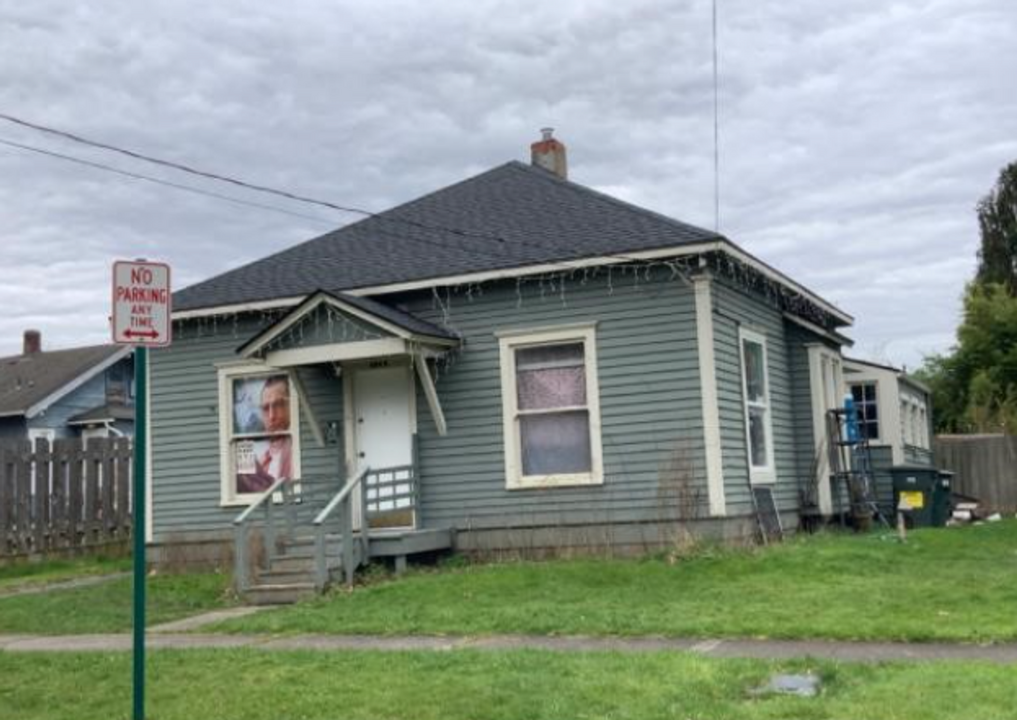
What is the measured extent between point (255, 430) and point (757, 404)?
278 inches

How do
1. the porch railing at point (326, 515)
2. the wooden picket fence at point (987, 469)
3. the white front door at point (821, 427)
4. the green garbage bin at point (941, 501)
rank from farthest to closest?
1. the wooden picket fence at point (987, 469)
2. the green garbage bin at point (941, 501)
3. the white front door at point (821, 427)
4. the porch railing at point (326, 515)

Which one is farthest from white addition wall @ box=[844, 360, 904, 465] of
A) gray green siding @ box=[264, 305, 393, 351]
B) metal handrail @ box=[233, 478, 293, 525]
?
metal handrail @ box=[233, 478, 293, 525]

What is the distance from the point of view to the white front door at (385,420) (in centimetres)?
1507

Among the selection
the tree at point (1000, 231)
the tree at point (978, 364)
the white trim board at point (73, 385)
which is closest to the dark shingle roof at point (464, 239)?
the white trim board at point (73, 385)

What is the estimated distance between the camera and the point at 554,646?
875 cm

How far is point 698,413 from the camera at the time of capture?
13531 mm

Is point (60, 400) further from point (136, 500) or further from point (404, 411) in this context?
point (136, 500)

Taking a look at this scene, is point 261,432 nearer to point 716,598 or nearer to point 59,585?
point 59,585

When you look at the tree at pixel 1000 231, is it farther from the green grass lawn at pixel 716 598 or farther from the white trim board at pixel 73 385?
the green grass lawn at pixel 716 598

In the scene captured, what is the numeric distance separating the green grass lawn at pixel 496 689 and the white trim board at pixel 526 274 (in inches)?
256

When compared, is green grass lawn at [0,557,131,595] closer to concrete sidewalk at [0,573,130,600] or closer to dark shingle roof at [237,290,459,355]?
concrete sidewalk at [0,573,130,600]

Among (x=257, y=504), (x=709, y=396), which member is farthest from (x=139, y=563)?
(x=709, y=396)

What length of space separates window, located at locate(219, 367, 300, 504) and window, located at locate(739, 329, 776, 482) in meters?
6.17

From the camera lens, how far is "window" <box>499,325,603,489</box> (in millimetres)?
14180
